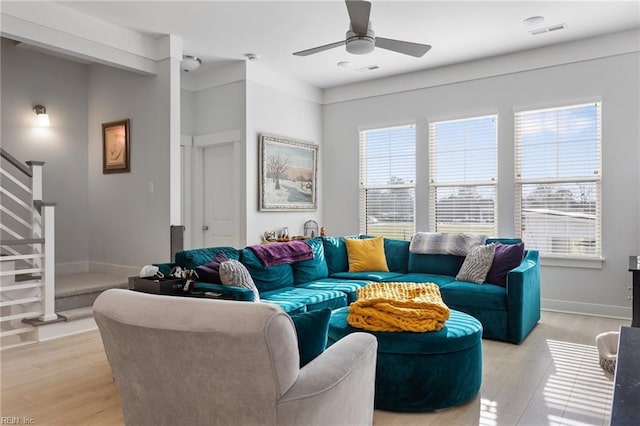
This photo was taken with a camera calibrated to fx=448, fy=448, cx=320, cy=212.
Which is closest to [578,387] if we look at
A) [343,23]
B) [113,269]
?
[343,23]

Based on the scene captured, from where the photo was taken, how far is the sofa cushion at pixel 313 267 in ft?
14.2

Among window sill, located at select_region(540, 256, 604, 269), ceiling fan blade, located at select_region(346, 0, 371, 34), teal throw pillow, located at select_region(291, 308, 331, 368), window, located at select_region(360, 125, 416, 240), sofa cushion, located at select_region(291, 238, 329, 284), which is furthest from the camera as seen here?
window, located at select_region(360, 125, 416, 240)

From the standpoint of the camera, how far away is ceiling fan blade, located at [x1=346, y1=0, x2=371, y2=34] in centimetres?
286

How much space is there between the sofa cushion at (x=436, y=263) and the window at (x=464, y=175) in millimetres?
894

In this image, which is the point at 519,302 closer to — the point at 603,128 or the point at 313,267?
the point at 313,267

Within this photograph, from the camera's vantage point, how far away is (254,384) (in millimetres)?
1253

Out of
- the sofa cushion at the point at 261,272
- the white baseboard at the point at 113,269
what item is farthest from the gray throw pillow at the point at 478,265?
the white baseboard at the point at 113,269

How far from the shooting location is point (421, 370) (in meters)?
2.44

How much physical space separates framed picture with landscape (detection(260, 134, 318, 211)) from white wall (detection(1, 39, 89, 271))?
2.27 m

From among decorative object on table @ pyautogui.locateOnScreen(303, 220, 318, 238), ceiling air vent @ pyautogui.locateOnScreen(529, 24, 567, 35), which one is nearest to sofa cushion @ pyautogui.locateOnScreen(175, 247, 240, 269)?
decorative object on table @ pyautogui.locateOnScreen(303, 220, 318, 238)

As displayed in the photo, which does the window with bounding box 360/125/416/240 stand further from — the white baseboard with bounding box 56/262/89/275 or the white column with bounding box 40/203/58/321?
the white column with bounding box 40/203/58/321

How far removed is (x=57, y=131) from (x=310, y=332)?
514 cm

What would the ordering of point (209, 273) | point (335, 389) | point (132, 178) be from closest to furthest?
point (335, 389) < point (209, 273) < point (132, 178)

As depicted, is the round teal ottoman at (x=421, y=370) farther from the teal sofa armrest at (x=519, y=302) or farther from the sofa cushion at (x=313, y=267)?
the sofa cushion at (x=313, y=267)
